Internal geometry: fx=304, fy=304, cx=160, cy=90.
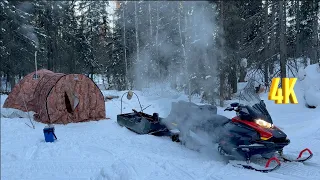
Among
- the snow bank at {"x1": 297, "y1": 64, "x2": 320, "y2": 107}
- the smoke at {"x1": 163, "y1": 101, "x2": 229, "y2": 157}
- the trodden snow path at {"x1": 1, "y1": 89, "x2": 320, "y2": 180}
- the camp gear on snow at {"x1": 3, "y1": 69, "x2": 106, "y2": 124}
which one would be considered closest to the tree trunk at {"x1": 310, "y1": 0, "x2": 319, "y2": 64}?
the snow bank at {"x1": 297, "y1": 64, "x2": 320, "y2": 107}

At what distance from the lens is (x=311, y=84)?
11.9 m

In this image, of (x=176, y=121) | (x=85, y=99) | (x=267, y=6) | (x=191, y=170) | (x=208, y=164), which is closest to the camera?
(x=191, y=170)

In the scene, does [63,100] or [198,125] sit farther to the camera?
[63,100]

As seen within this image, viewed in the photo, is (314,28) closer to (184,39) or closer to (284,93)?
(284,93)

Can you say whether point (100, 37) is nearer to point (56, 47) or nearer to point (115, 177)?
point (56, 47)

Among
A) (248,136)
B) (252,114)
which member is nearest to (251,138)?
(248,136)

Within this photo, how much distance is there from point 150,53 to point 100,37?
2015 cm

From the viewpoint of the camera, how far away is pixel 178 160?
628cm

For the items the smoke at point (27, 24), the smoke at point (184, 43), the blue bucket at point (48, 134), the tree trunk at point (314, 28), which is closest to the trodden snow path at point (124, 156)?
the blue bucket at point (48, 134)

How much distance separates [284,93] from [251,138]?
25.7 feet

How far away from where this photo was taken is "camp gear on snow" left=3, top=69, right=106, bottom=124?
12055 mm

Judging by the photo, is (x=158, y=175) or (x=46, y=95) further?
(x=46, y=95)

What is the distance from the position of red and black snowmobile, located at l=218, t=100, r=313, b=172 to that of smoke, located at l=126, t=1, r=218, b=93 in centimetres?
218

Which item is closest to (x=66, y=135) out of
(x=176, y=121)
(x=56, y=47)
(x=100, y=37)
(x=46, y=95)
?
(x=46, y=95)
